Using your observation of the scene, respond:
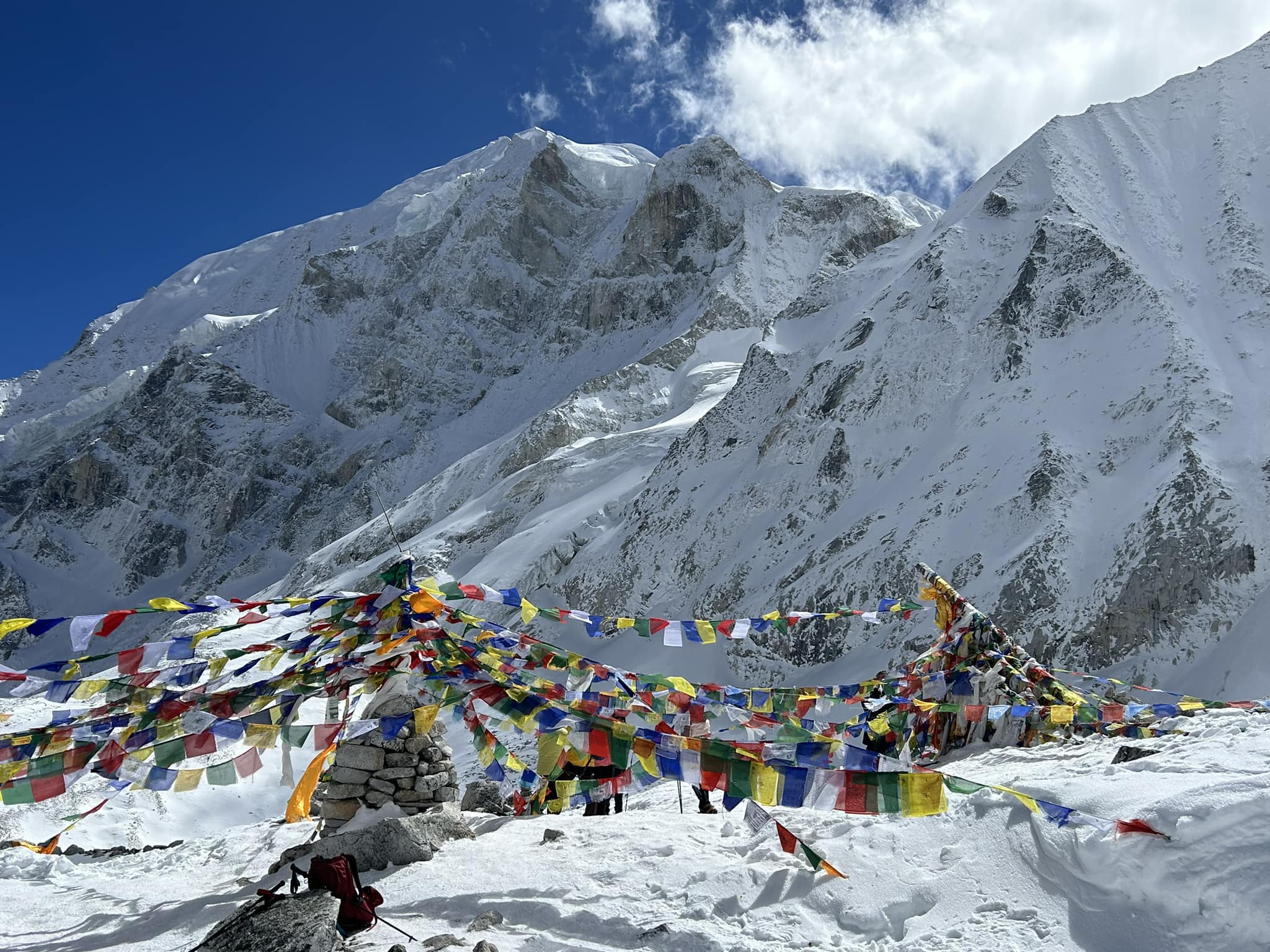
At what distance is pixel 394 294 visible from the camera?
327ft

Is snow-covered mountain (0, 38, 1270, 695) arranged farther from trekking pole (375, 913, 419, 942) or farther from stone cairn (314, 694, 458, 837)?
trekking pole (375, 913, 419, 942)

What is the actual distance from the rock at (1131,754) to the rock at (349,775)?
6576 mm

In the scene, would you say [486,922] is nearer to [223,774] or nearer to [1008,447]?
[223,774]

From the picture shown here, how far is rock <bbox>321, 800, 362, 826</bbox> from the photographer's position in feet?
28.0

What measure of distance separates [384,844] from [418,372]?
83.7 m

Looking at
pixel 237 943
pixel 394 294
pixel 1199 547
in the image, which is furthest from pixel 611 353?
pixel 237 943

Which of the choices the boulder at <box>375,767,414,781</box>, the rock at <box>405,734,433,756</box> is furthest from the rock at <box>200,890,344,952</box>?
the rock at <box>405,734,433,756</box>

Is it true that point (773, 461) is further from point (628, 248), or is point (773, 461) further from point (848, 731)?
point (628, 248)

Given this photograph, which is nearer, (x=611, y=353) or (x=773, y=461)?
(x=773, y=461)

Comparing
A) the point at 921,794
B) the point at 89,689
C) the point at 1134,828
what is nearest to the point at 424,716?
the point at 89,689

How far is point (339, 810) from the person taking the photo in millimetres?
8562

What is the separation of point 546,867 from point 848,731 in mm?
6094

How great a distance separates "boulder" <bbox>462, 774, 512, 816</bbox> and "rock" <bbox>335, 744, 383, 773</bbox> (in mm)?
3991

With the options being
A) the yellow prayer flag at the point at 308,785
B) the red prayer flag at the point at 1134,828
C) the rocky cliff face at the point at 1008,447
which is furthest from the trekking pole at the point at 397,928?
the rocky cliff face at the point at 1008,447
